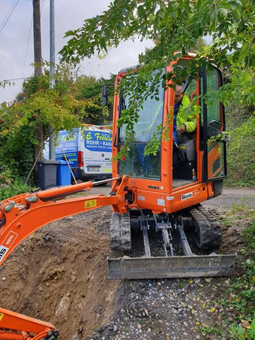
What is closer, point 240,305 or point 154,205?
point 240,305

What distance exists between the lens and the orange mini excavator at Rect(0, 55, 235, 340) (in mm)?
2949

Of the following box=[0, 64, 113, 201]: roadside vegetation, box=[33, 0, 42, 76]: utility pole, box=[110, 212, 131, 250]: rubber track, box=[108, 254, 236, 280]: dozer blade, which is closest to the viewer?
box=[108, 254, 236, 280]: dozer blade

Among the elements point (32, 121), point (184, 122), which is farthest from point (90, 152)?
point (184, 122)

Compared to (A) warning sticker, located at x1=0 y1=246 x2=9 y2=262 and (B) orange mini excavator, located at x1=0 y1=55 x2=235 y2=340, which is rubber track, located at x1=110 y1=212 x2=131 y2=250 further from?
(A) warning sticker, located at x1=0 y1=246 x2=9 y2=262

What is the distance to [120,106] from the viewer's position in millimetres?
4504

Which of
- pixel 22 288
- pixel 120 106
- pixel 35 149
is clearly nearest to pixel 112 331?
pixel 22 288

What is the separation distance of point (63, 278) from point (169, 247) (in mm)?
1845

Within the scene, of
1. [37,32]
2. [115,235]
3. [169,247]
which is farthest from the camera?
[37,32]

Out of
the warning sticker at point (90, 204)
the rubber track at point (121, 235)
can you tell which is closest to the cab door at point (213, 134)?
the rubber track at point (121, 235)

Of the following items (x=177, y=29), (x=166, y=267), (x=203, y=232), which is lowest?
(x=166, y=267)

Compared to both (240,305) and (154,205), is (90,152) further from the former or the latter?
(240,305)

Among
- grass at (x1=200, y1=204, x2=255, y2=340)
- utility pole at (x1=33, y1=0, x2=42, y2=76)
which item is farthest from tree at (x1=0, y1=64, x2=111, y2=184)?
grass at (x1=200, y1=204, x2=255, y2=340)

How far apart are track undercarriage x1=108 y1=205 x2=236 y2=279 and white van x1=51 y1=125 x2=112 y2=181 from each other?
665 centimetres

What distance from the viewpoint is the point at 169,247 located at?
13.1ft
